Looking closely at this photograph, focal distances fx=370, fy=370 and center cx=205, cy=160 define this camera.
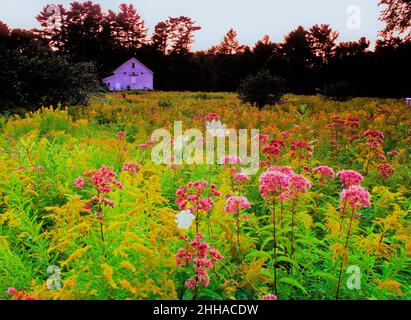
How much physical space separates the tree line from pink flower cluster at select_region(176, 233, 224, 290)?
35.3 feet

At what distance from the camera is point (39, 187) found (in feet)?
15.5

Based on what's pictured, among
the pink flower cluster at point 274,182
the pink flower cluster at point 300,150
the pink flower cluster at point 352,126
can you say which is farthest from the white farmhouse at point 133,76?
the pink flower cluster at point 274,182

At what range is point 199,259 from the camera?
2355 millimetres

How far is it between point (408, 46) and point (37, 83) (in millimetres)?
31248

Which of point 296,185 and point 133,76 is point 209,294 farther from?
point 133,76

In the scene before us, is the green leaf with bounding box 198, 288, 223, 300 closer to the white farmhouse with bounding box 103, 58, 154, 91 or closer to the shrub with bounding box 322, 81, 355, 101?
the shrub with bounding box 322, 81, 355, 101

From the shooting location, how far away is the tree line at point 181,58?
15031 mm

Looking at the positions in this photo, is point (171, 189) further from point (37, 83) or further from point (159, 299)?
point (37, 83)

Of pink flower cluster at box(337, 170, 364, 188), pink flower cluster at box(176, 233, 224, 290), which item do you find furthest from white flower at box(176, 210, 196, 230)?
pink flower cluster at box(337, 170, 364, 188)

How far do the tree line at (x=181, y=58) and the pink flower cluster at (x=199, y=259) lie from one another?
1076 centimetres

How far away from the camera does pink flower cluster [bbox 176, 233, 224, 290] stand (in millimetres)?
2324

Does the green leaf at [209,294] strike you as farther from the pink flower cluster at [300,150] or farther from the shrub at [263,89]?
the shrub at [263,89]

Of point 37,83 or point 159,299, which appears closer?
point 159,299
